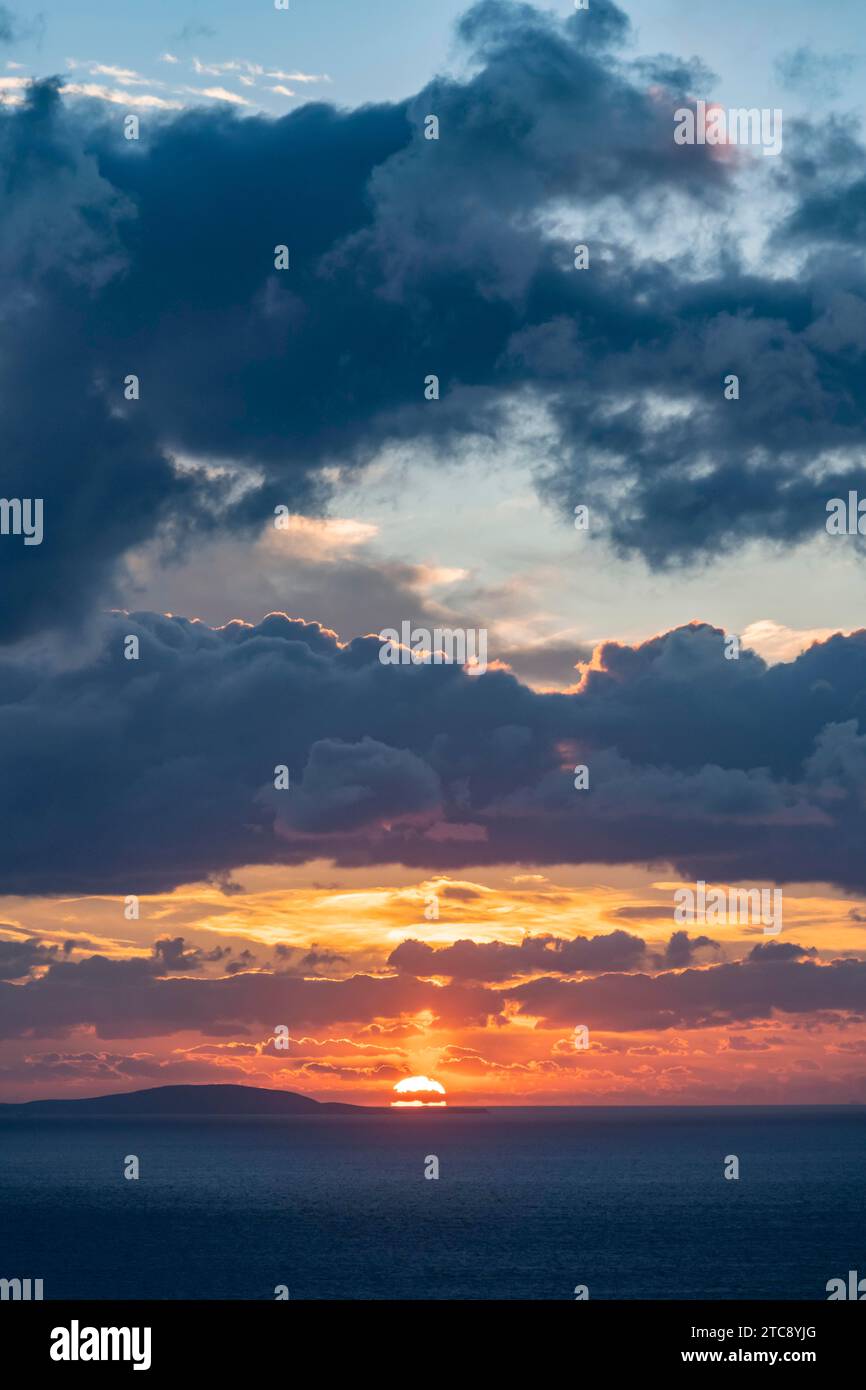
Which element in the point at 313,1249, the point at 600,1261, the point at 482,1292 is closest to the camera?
the point at 482,1292

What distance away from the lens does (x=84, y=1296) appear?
14188 cm

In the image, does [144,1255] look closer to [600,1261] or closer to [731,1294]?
[600,1261]
